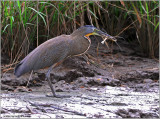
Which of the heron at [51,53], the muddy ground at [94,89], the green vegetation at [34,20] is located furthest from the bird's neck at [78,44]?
the green vegetation at [34,20]

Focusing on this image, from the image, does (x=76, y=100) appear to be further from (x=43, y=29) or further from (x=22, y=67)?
(x=43, y=29)

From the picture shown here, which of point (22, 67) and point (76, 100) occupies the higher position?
point (22, 67)

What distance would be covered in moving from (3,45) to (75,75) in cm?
126

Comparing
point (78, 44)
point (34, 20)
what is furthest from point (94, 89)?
point (34, 20)

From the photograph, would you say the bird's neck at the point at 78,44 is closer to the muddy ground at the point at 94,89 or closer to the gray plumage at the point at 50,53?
the gray plumage at the point at 50,53

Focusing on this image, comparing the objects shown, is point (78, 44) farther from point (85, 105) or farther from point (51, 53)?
point (85, 105)

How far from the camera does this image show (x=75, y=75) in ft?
17.1

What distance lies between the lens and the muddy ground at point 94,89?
3305mm

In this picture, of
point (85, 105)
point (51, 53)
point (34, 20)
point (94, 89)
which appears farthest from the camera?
point (34, 20)

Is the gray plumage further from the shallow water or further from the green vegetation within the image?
the green vegetation

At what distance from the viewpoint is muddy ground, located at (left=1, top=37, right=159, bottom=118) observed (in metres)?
3.30

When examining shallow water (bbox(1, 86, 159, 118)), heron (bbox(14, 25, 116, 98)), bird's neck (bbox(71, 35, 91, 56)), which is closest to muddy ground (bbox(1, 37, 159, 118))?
shallow water (bbox(1, 86, 159, 118))

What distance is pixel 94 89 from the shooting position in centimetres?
471

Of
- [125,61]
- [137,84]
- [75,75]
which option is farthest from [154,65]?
[75,75]
